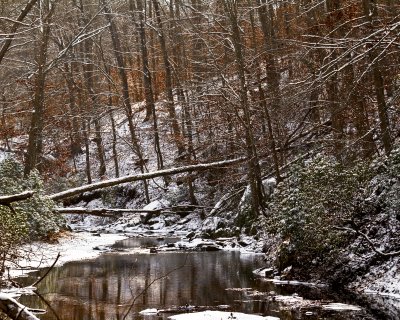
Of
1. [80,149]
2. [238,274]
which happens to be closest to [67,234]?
[238,274]

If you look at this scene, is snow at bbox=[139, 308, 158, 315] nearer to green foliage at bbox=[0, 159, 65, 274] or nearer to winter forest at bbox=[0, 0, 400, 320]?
winter forest at bbox=[0, 0, 400, 320]

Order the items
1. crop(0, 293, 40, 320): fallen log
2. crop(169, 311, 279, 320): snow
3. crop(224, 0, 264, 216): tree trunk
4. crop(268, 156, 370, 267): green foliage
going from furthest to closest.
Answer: crop(224, 0, 264, 216): tree trunk → crop(268, 156, 370, 267): green foliage → crop(169, 311, 279, 320): snow → crop(0, 293, 40, 320): fallen log

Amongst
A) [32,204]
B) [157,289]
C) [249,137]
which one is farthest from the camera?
[249,137]

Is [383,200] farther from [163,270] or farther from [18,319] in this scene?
[18,319]

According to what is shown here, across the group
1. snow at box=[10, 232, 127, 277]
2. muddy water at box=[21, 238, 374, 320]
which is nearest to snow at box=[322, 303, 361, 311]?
muddy water at box=[21, 238, 374, 320]

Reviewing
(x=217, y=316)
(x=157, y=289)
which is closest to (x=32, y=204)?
(x=157, y=289)

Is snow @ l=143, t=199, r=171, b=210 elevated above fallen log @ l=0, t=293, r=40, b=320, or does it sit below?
below

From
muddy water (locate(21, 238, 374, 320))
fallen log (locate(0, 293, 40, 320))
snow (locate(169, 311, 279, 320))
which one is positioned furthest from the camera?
muddy water (locate(21, 238, 374, 320))

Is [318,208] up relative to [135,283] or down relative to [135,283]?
up

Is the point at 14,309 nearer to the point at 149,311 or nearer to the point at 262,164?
the point at 149,311

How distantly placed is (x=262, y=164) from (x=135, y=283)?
40.5ft

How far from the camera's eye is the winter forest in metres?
11.3

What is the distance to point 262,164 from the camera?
2389cm

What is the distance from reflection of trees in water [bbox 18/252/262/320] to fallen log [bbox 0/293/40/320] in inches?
190
